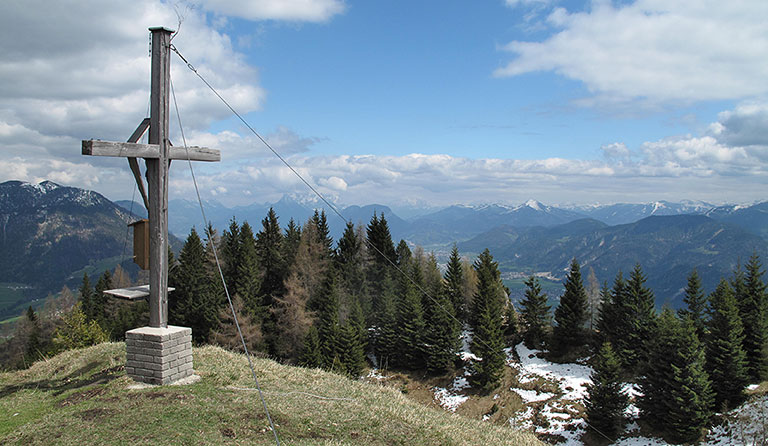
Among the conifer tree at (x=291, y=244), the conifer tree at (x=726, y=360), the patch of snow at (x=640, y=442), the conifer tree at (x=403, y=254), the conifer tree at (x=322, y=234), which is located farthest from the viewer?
the conifer tree at (x=403, y=254)

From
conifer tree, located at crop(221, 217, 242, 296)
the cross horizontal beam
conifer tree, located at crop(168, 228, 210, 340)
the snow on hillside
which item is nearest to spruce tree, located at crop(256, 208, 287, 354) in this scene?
conifer tree, located at crop(221, 217, 242, 296)

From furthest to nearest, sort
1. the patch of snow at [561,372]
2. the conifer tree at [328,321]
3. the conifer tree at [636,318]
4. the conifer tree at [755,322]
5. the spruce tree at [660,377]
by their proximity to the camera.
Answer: the conifer tree at [636,318], the conifer tree at [328,321], the patch of snow at [561,372], the conifer tree at [755,322], the spruce tree at [660,377]

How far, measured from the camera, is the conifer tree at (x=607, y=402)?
3297cm

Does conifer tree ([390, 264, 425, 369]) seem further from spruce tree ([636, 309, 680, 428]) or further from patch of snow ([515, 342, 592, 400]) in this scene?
spruce tree ([636, 309, 680, 428])

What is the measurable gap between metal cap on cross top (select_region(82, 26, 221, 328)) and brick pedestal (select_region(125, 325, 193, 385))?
517 mm

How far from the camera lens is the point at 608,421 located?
108 feet

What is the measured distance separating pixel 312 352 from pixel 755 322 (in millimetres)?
42471

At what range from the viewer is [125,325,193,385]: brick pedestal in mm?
11547

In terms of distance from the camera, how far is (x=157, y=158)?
39.0ft

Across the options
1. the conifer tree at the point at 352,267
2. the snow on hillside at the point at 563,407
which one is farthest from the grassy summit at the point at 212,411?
the conifer tree at the point at 352,267

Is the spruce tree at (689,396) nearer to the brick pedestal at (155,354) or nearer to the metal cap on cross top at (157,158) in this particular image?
the brick pedestal at (155,354)

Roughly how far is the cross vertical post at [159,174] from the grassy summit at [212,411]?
244 cm

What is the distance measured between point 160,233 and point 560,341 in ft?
167

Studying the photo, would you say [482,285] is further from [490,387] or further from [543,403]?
[543,403]
